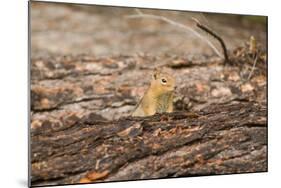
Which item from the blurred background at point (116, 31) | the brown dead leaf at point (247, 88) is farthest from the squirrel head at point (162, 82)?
the brown dead leaf at point (247, 88)

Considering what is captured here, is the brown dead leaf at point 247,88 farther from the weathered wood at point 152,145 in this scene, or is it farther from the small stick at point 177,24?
the small stick at point 177,24

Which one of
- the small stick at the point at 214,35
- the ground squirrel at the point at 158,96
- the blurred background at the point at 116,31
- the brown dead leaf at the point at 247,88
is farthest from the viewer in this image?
the brown dead leaf at the point at 247,88

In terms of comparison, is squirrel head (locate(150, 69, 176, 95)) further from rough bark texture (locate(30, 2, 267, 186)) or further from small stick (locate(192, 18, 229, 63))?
small stick (locate(192, 18, 229, 63))

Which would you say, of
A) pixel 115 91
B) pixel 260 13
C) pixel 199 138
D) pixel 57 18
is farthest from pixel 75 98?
pixel 260 13

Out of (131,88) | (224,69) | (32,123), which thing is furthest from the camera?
(224,69)

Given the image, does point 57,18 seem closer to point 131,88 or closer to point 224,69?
point 131,88

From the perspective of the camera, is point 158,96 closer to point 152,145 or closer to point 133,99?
point 133,99

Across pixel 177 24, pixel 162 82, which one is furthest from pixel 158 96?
pixel 177 24
